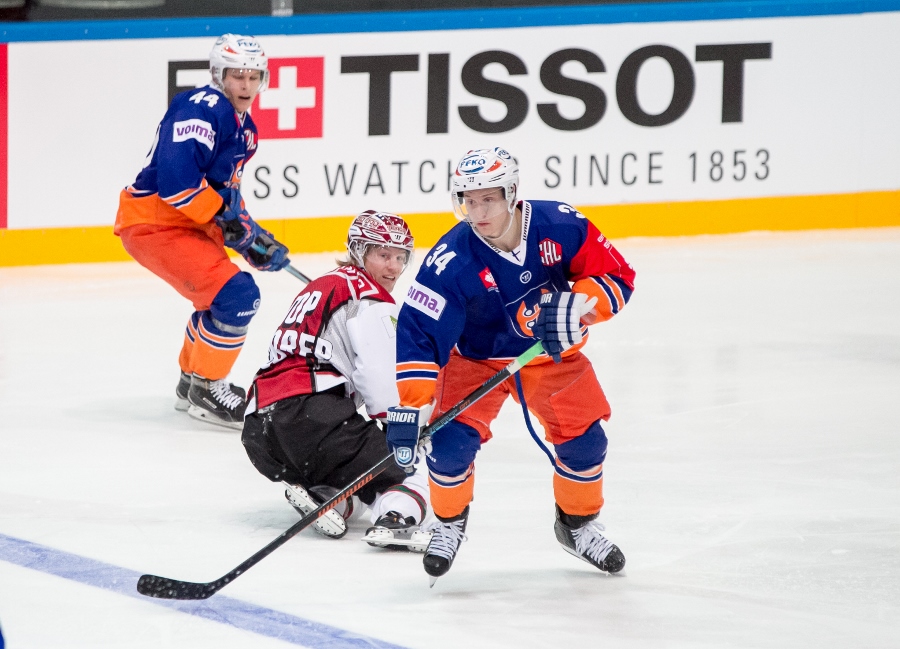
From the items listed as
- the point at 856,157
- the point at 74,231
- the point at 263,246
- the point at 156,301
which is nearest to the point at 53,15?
the point at 74,231

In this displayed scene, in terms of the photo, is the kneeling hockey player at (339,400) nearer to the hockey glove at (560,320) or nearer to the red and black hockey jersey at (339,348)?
the red and black hockey jersey at (339,348)

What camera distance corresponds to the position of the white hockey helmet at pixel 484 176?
3.13 m

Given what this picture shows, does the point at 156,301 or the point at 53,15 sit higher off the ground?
the point at 53,15

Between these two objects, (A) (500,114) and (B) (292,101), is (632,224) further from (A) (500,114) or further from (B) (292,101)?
(B) (292,101)

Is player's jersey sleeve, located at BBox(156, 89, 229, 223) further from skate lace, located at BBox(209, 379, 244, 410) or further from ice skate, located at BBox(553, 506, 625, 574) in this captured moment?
ice skate, located at BBox(553, 506, 625, 574)

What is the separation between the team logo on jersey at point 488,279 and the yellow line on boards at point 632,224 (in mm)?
4136

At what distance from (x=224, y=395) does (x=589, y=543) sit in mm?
1867

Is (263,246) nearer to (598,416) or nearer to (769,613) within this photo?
(598,416)

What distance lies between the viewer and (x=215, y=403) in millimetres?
4812

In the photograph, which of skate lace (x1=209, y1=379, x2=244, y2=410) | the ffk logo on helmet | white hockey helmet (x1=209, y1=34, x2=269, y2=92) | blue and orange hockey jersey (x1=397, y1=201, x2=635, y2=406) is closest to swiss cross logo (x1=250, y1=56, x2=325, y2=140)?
the ffk logo on helmet

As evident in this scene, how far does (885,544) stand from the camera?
140 inches

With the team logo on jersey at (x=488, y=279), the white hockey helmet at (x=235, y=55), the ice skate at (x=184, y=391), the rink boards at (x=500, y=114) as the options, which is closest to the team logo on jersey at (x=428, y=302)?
the team logo on jersey at (x=488, y=279)

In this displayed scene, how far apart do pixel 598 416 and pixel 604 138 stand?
4605mm

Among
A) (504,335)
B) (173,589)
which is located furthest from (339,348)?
(173,589)
